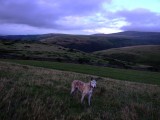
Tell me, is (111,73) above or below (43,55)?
above

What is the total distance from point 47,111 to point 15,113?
117 cm

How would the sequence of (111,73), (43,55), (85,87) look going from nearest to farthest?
1. (85,87)
2. (111,73)
3. (43,55)

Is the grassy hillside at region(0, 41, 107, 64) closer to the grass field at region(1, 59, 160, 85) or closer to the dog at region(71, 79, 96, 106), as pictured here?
the grass field at region(1, 59, 160, 85)

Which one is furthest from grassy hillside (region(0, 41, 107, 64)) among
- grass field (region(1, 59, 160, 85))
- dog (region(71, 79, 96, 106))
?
dog (region(71, 79, 96, 106))

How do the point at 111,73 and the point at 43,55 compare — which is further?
the point at 43,55

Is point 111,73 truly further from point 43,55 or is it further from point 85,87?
point 43,55

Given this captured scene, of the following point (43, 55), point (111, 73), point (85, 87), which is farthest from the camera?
point (43, 55)

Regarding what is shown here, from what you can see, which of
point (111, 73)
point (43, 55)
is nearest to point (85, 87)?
point (111, 73)

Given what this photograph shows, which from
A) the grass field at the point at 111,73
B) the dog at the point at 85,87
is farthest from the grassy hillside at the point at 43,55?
the dog at the point at 85,87

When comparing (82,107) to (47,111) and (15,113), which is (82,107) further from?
(15,113)

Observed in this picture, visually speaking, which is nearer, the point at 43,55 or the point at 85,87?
the point at 85,87

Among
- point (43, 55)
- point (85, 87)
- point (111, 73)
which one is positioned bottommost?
point (43, 55)

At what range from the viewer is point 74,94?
12.9 m

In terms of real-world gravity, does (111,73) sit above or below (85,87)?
below
